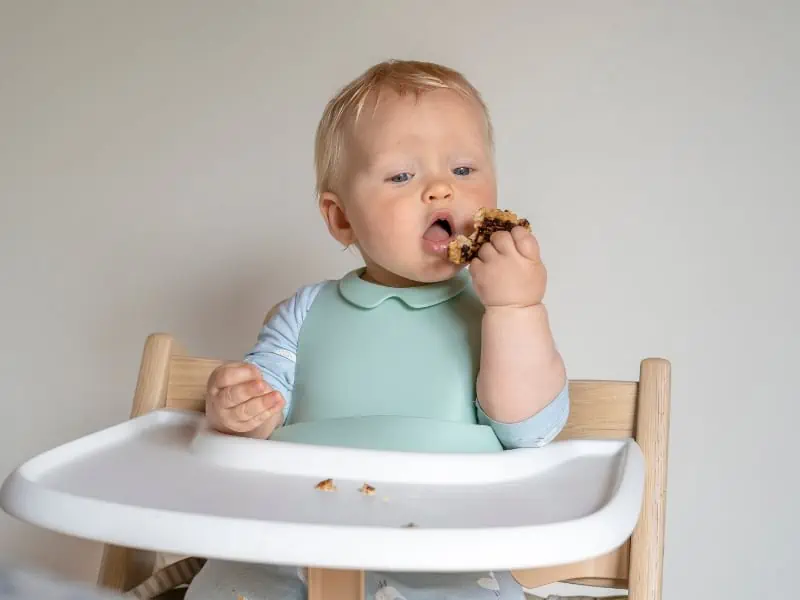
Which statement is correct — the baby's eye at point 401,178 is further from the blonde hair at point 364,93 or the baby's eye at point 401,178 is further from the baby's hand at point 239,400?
the baby's hand at point 239,400

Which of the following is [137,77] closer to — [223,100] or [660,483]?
[223,100]

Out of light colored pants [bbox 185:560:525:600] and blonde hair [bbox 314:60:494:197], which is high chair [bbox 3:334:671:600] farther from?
blonde hair [bbox 314:60:494:197]

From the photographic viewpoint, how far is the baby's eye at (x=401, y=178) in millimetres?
979

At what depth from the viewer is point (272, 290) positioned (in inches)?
64.6

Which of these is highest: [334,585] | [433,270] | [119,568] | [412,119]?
[412,119]

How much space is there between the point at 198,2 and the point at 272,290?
1.76 ft

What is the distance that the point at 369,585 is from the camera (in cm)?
82

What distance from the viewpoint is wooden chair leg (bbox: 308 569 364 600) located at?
0.72 m

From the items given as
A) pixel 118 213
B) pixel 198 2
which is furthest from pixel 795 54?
pixel 118 213

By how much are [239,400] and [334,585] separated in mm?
221

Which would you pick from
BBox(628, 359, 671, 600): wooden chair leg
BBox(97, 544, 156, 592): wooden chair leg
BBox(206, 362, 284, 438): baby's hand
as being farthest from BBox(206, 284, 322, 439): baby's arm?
BBox(628, 359, 671, 600): wooden chair leg

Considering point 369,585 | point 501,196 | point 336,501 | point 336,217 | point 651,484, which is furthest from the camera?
point 501,196

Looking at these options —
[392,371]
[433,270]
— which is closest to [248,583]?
[392,371]

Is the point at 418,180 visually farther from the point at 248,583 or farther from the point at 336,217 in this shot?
the point at 248,583
